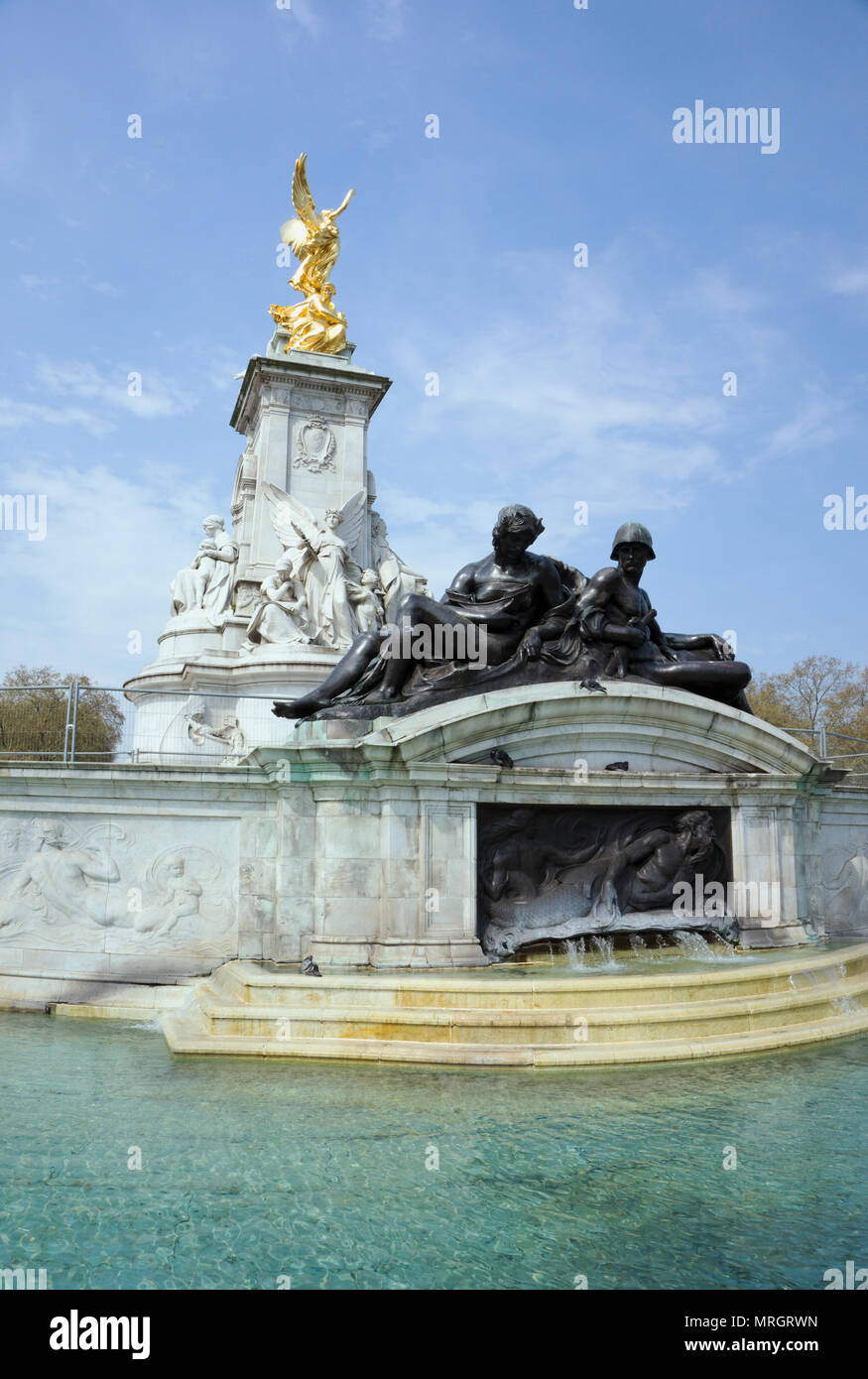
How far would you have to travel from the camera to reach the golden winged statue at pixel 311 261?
874 inches

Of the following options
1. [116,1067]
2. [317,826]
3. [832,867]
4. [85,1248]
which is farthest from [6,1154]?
[832,867]

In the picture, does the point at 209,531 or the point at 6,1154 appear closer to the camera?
the point at 6,1154

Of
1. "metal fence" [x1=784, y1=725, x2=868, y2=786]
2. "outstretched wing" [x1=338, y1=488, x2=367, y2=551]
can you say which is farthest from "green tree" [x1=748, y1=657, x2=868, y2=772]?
"outstretched wing" [x1=338, y1=488, x2=367, y2=551]

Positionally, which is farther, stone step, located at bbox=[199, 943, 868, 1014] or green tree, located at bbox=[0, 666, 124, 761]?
green tree, located at bbox=[0, 666, 124, 761]

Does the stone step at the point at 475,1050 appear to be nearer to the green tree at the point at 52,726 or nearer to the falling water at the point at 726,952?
the falling water at the point at 726,952

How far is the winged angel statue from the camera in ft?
63.0

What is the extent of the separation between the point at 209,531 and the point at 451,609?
475 inches

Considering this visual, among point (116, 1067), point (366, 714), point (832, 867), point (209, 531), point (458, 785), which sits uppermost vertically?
point (209, 531)

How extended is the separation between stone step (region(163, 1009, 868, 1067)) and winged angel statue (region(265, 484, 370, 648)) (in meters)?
11.9

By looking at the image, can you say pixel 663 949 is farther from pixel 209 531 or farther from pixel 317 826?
pixel 209 531

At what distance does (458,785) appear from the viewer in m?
9.48

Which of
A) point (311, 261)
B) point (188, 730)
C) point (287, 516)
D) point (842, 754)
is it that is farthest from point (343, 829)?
point (311, 261)

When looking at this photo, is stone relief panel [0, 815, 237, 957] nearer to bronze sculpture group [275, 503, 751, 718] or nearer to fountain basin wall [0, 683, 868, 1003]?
fountain basin wall [0, 683, 868, 1003]

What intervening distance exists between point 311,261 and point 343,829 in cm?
1755
